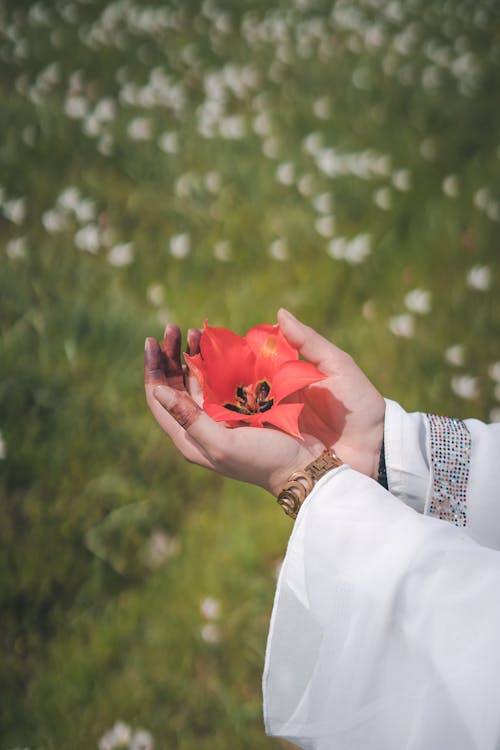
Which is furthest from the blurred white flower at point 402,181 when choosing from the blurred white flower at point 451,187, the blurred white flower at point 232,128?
the blurred white flower at point 232,128

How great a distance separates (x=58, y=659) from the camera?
1424 millimetres

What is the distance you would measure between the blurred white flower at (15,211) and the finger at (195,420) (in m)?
1.09

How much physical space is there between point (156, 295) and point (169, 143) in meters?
0.80

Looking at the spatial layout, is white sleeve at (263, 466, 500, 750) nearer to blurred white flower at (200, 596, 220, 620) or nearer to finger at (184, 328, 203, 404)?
finger at (184, 328, 203, 404)

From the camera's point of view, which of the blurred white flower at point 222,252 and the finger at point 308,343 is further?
the blurred white flower at point 222,252

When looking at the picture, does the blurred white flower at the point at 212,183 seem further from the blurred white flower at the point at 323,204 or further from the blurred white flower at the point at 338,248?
the blurred white flower at the point at 338,248

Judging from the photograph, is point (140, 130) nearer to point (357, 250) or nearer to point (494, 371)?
point (357, 250)

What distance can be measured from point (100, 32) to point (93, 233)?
1.56 m

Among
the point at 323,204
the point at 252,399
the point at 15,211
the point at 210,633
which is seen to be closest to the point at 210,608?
the point at 210,633

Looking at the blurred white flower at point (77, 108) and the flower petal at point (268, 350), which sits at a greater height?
the blurred white flower at point (77, 108)

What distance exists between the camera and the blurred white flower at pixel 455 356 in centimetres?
195

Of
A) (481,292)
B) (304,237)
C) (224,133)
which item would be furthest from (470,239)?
(224,133)

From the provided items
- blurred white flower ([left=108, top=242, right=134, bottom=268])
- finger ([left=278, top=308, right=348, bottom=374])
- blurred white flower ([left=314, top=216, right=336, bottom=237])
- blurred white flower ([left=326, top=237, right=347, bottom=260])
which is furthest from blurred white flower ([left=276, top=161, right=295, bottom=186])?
finger ([left=278, top=308, right=348, bottom=374])

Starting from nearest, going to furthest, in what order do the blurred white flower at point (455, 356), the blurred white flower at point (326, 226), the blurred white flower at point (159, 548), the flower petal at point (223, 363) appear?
the flower petal at point (223, 363) < the blurred white flower at point (159, 548) < the blurred white flower at point (455, 356) < the blurred white flower at point (326, 226)
